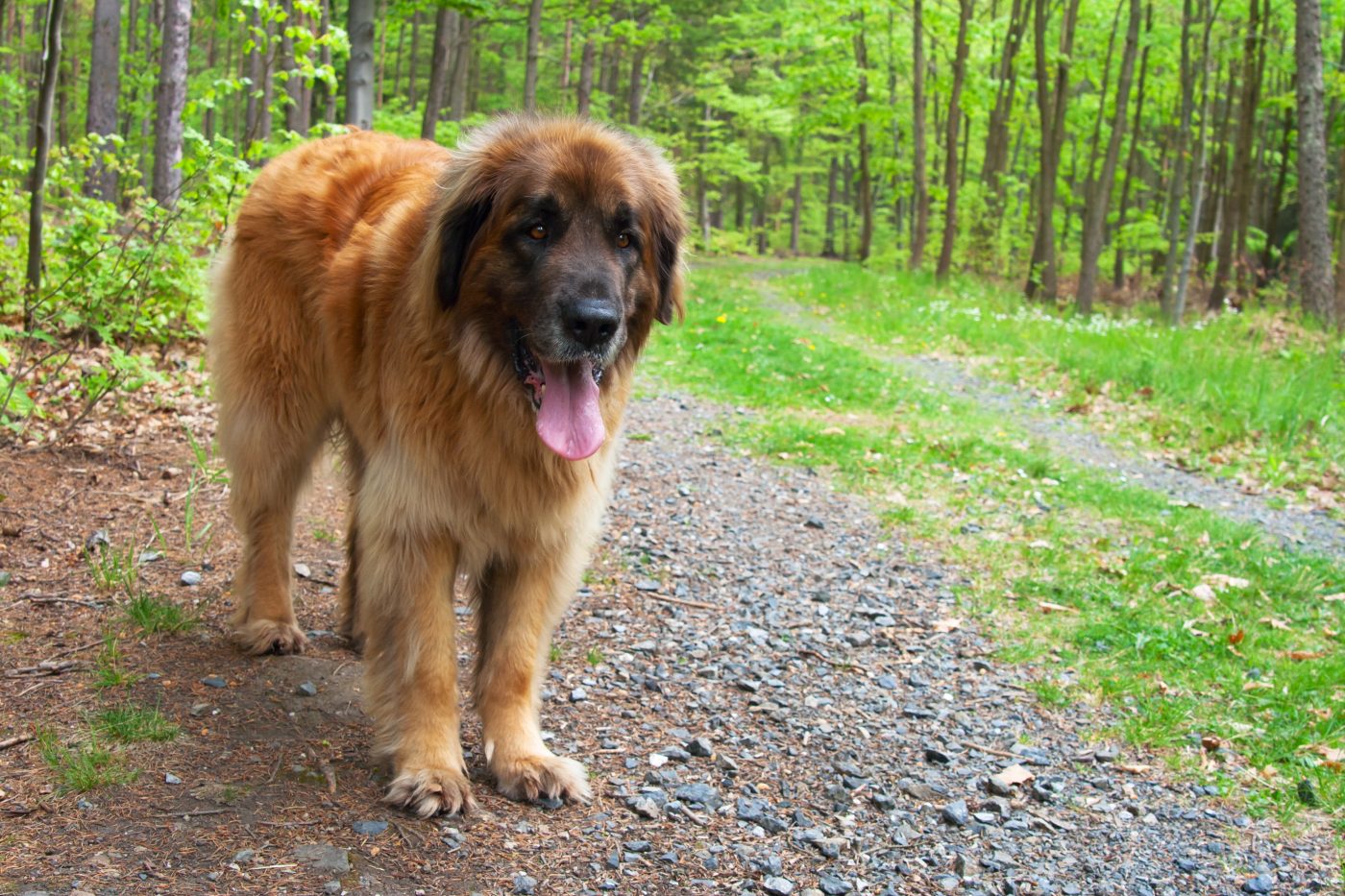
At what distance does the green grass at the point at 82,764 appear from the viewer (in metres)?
2.84

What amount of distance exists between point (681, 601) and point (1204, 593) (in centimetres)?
262

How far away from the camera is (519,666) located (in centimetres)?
334

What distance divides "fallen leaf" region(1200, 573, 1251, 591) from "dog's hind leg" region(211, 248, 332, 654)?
4.35 metres

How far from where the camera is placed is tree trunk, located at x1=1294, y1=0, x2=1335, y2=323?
12109 millimetres

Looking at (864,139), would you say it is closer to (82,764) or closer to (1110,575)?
(1110,575)

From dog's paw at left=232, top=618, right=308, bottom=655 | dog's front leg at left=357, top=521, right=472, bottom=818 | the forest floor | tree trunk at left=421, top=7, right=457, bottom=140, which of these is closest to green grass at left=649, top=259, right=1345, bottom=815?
the forest floor

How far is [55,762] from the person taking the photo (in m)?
2.91

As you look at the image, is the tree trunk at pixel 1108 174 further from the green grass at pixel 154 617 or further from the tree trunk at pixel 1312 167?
the green grass at pixel 154 617

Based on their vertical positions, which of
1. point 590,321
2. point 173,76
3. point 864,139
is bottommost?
point 590,321

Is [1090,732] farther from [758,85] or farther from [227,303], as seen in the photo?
[758,85]

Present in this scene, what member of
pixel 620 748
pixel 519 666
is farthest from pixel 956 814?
pixel 519 666

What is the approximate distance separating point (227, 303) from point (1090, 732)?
12.0 ft

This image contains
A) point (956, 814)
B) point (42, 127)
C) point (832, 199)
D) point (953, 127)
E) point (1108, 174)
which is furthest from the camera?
point (832, 199)

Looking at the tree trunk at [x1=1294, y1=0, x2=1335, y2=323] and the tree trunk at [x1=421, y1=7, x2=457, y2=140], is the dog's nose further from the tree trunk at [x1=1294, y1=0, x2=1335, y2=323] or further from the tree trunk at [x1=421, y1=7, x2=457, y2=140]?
the tree trunk at [x1=421, y1=7, x2=457, y2=140]
